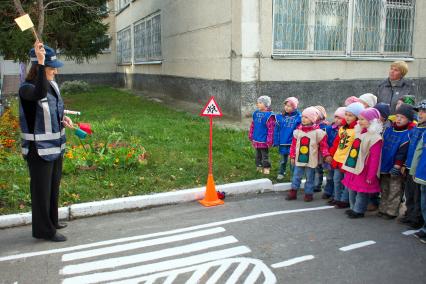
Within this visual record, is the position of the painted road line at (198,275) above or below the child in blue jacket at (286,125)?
below

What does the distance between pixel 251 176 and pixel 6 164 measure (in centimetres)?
408

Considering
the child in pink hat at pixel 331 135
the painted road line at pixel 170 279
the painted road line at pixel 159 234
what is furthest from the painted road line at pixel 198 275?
the child in pink hat at pixel 331 135

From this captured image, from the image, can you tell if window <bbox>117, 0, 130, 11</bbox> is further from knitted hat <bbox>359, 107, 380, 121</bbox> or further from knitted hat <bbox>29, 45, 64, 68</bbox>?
knitted hat <bbox>359, 107, 380, 121</bbox>

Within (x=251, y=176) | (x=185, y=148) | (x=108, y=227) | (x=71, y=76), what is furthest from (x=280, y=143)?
(x=71, y=76)

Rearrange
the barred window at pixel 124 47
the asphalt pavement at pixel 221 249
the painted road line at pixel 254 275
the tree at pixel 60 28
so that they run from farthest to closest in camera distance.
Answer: the barred window at pixel 124 47 → the tree at pixel 60 28 → the asphalt pavement at pixel 221 249 → the painted road line at pixel 254 275

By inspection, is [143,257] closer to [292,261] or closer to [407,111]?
[292,261]

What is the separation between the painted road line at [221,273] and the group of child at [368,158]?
1906 mm

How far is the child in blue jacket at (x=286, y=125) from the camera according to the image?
6.76m

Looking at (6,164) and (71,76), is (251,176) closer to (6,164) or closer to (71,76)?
(6,164)

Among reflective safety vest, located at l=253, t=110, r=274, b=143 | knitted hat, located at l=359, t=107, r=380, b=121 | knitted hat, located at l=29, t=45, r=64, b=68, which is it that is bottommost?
reflective safety vest, located at l=253, t=110, r=274, b=143

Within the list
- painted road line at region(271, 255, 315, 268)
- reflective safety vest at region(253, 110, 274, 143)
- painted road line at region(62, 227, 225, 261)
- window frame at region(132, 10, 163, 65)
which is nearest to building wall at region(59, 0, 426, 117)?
window frame at region(132, 10, 163, 65)

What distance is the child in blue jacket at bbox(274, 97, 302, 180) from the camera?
6.76m

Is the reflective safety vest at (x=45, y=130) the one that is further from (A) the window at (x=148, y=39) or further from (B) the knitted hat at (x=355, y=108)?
(A) the window at (x=148, y=39)

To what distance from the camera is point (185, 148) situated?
8.68 metres
